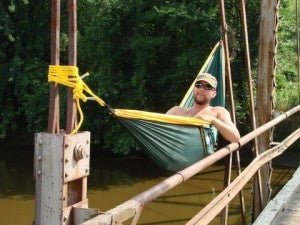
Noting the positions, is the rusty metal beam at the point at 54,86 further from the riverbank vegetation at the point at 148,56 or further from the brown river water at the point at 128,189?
the riverbank vegetation at the point at 148,56

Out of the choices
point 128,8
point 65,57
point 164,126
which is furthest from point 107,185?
point 164,126

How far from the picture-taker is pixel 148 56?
10.7 metres

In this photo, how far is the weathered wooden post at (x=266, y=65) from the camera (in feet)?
14.3

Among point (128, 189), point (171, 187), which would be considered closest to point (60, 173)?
point (171, 187)

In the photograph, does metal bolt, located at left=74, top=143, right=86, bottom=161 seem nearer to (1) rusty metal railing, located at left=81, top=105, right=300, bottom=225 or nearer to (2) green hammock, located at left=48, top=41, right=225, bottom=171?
(1) rusty metal railing, located at left=81, top=105, right=300, bottom=225

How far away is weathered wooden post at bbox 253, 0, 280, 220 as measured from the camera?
4.35m

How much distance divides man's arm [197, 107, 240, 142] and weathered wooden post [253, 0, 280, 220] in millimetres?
1651

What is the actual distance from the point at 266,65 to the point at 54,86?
313 centimetres

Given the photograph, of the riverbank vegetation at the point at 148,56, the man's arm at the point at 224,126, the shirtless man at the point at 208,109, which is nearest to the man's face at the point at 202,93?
the shirtless man at the point at 208,109

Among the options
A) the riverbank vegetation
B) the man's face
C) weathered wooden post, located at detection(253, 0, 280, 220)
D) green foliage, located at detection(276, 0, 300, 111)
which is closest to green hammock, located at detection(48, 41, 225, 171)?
the man's face

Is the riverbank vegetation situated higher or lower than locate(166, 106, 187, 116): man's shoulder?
higher

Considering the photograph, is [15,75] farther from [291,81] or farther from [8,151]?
[291,81]

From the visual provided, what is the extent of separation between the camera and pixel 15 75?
44.0ft

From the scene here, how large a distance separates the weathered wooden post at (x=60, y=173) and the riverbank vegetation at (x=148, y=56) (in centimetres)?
845
